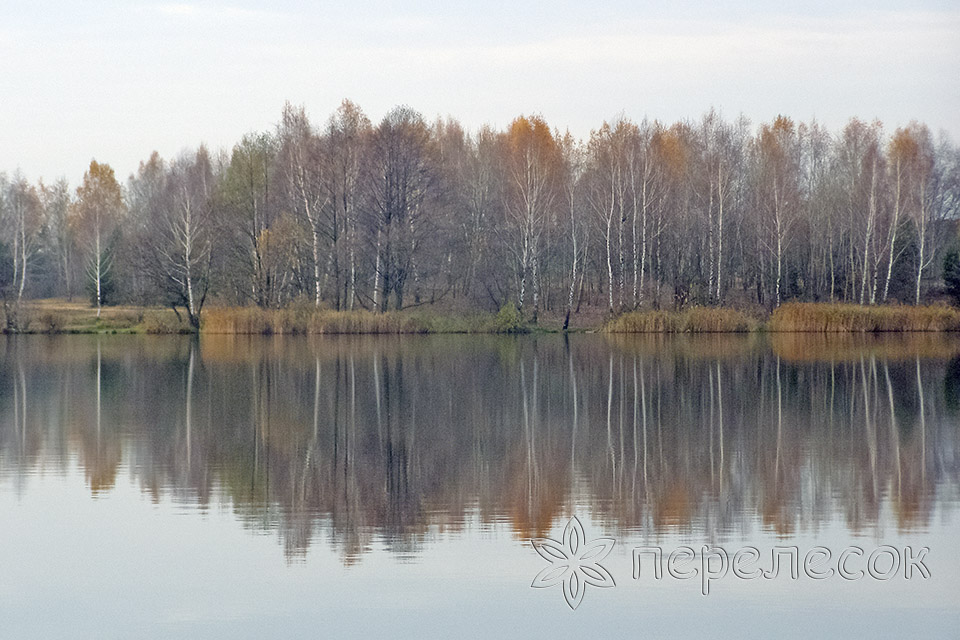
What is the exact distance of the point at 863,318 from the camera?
44625 mm

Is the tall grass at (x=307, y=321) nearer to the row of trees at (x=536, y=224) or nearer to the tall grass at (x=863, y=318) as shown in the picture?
the row of trees at (x=536, y=224)

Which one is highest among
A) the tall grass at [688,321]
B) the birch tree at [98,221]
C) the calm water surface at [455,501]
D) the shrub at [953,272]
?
the birch tree at [98,221]

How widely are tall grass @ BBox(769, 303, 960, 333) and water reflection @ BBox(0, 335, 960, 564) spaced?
51.4 feet

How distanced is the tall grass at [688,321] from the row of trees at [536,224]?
156cm

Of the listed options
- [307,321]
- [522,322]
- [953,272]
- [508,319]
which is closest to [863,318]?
[953,272]

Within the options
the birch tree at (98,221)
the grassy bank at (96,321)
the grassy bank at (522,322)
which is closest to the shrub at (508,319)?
the grassy bank at (522,322)

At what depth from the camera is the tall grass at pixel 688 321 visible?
150 ft

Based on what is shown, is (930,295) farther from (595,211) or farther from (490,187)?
(490,187)

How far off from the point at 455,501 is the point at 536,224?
3969 cm

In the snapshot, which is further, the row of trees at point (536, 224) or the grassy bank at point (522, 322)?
the row of trees at point (536, 224)

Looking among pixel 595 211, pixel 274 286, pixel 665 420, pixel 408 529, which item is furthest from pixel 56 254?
pixel 408 529

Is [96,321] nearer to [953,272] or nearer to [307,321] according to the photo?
[307,321]

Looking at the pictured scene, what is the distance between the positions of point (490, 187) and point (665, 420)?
4163cm

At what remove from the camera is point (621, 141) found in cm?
5100
